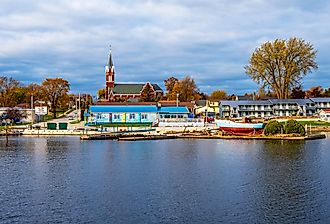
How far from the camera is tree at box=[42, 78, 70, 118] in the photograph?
72750mm

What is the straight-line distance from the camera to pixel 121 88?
321 ft

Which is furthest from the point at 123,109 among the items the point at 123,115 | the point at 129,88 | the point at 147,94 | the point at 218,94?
the point at 218,94

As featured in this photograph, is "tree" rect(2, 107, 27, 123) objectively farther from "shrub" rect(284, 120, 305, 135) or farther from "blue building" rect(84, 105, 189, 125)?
"shrub" rect(284, 120, 305, 135)

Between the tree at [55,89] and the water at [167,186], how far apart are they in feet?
133

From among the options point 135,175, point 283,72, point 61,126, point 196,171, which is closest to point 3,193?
point 135,175

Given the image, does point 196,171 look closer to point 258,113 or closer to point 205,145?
point 205,145

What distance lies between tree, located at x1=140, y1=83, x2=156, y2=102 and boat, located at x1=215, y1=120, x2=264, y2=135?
37.2 m

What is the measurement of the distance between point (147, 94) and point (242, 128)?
43272 mm

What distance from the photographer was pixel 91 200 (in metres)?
17.0

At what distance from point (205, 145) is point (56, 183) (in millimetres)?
18616

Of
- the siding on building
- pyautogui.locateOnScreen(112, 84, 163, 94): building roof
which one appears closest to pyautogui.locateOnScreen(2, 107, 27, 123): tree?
the siding on building

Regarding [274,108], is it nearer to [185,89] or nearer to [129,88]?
[185,89]

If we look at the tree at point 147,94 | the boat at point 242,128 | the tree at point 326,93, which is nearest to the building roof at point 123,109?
the boat at point 242,128

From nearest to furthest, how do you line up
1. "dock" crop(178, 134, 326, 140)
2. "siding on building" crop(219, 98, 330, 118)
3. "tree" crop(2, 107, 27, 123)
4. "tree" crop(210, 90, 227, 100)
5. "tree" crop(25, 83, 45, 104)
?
"dock" crop(178, 134, 326, 140) → "tree" crop(2, 107, 27, 123) → "siding on building" crop(219, 98, 330, 118) → "tree" crop(25, 83, 45, 104) → "tree" crop(210, 90, 227, 100)
